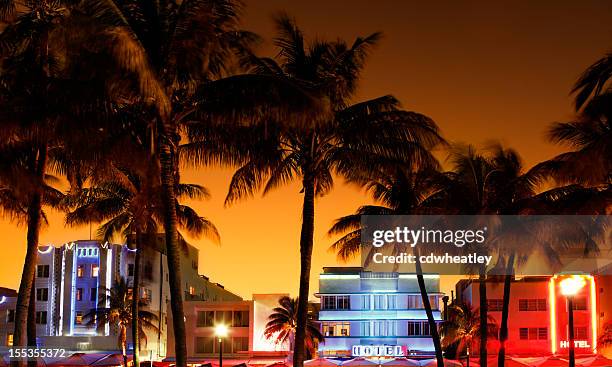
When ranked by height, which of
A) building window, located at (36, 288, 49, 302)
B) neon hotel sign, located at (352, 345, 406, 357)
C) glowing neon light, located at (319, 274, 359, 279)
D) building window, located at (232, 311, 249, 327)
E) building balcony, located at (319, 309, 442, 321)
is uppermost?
glowing neon light, located at (319, 274, 359, 279)

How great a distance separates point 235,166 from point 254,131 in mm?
1139

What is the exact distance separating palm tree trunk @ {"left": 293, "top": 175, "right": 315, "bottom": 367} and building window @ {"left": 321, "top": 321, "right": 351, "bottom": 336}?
159 ft

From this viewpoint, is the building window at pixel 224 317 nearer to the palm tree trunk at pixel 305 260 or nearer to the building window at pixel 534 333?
the building window at pixel 534 333

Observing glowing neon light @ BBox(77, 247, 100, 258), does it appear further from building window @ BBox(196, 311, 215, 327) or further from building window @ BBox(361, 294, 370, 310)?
building window @ BBox(361, 294, 370, 310)

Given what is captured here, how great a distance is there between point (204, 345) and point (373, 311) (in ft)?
46.5

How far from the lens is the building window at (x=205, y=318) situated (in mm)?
75750

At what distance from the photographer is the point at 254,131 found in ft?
74.8

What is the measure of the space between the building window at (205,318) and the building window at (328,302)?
9149mm

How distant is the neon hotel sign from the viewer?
7025 centimetres

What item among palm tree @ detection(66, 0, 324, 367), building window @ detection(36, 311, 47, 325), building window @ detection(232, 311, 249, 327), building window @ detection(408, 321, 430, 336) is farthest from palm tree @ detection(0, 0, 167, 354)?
building window @ detection(36, 311, 47, 325)

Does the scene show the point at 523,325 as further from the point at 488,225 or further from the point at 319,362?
the point at 488,225

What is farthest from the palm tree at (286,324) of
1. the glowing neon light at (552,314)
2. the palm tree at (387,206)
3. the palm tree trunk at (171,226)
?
the palm tree trunk at (171,226)

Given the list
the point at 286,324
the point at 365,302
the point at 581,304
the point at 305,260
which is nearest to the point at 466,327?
the point at 581,304

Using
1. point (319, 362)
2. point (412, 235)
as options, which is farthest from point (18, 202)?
point (319, 362)
